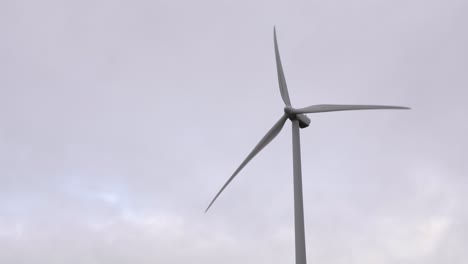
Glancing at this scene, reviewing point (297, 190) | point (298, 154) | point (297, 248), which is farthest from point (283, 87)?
point (297, 248)

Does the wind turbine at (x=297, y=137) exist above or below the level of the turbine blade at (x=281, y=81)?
below

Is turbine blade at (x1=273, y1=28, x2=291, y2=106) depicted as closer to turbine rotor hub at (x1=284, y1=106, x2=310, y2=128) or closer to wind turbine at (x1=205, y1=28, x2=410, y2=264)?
wind turbine at (x1=205, y1=28, x2=410, y2=264)

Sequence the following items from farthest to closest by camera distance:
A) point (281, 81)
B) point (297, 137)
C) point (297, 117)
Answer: point (281, 81), point (297, 117), point (297, 137)

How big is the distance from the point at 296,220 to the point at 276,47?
1604cm

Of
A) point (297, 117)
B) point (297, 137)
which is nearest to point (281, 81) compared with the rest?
point (297, 117)

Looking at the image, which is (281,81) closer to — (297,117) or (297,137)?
(297,117)

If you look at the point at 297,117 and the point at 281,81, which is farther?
the point at 281,81

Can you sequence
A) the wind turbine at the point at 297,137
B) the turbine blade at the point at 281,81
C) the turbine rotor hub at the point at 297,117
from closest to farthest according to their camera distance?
the wind turbine at the point at 297,137 → the turbine rotor hub at the point at 297,117 → the turbine blade at the point at 281,81

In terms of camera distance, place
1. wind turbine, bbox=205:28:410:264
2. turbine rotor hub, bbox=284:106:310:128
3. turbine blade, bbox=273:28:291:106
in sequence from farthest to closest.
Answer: turbine blade, bbox=273:28:291:106
turbine rotor hub, bbox=284:106:310:128
wind turbine, bbox=205:28:410:264

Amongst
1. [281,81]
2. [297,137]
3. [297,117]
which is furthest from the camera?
[281,81]

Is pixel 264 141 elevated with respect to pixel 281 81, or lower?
lower

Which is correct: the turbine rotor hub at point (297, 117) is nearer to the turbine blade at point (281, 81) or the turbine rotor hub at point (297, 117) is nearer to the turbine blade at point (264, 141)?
the turbine blade at point (264, 141)

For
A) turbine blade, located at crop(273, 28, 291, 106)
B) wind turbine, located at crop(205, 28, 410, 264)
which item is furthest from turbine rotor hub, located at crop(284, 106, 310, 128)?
turbine blade, located at crop(273, 28, 291, 106)

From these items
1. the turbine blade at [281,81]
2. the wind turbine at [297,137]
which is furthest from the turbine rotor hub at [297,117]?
the turbine blade at [281,81]
